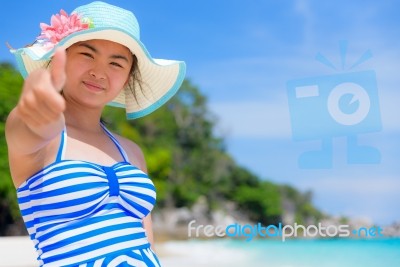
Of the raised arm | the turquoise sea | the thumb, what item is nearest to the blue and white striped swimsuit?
the raised arm

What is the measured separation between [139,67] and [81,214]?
495 mm

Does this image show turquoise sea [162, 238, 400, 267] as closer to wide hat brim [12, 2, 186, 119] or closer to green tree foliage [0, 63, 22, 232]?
green tree foliage [0, 63, 22, 232]

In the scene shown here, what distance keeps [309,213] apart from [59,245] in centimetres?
2528

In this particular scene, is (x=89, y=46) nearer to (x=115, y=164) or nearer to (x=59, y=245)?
(x=115, y=164)

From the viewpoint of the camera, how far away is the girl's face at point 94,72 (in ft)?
4.86

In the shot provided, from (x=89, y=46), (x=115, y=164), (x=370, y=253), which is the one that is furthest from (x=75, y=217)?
(x=370, y=253)

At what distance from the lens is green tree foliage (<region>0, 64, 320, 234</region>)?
20.6 meters

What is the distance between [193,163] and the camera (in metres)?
22.1

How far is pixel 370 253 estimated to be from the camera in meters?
17.2

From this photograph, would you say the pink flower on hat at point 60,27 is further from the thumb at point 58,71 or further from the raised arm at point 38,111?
the thumb at point 58,71

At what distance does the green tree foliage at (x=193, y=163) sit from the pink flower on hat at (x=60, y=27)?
1743cm

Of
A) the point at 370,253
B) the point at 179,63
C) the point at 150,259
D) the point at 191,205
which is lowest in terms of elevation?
the point at 370,253

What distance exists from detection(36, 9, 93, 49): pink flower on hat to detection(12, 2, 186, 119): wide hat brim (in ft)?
0.08
